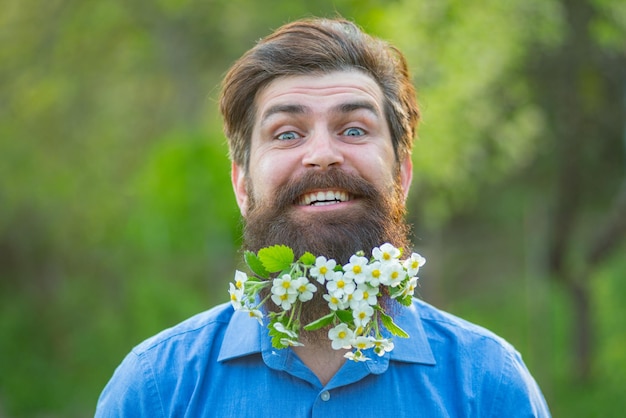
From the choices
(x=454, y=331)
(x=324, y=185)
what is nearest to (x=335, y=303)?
(x=324, y=185)

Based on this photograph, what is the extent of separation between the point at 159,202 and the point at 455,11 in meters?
5.45

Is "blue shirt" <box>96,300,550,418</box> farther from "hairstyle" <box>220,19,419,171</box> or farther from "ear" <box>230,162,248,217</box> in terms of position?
"hairstyle" <box>220,19,419,171</box>

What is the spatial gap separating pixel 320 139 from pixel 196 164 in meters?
9.39

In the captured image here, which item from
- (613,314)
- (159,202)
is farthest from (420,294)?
(159,202)

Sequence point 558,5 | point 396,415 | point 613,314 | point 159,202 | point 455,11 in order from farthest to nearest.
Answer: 1. point 159,202
2. point 613,314
3. point 558,5
4. point 455,11
5. point 396,415

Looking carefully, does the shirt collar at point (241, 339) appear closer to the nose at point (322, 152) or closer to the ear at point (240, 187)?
the ear at point (240, 187)

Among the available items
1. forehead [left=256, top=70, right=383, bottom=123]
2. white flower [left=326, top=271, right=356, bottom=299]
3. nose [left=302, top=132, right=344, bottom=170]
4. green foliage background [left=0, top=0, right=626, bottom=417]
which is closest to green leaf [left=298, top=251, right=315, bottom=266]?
white flower [left=326, top=271, right=356, bottom=299]

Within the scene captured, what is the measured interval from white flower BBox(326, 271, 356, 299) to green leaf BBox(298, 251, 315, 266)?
12 centimetres

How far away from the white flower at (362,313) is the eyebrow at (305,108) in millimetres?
771

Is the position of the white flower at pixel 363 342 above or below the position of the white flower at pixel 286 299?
below

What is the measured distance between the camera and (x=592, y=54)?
11891mm

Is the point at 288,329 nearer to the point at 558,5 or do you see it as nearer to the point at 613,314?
the point at 558,5

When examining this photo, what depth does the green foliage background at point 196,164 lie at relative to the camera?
9.75m

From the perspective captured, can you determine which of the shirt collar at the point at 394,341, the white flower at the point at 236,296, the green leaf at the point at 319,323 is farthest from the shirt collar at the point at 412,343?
the white flower at the point at 236,296
